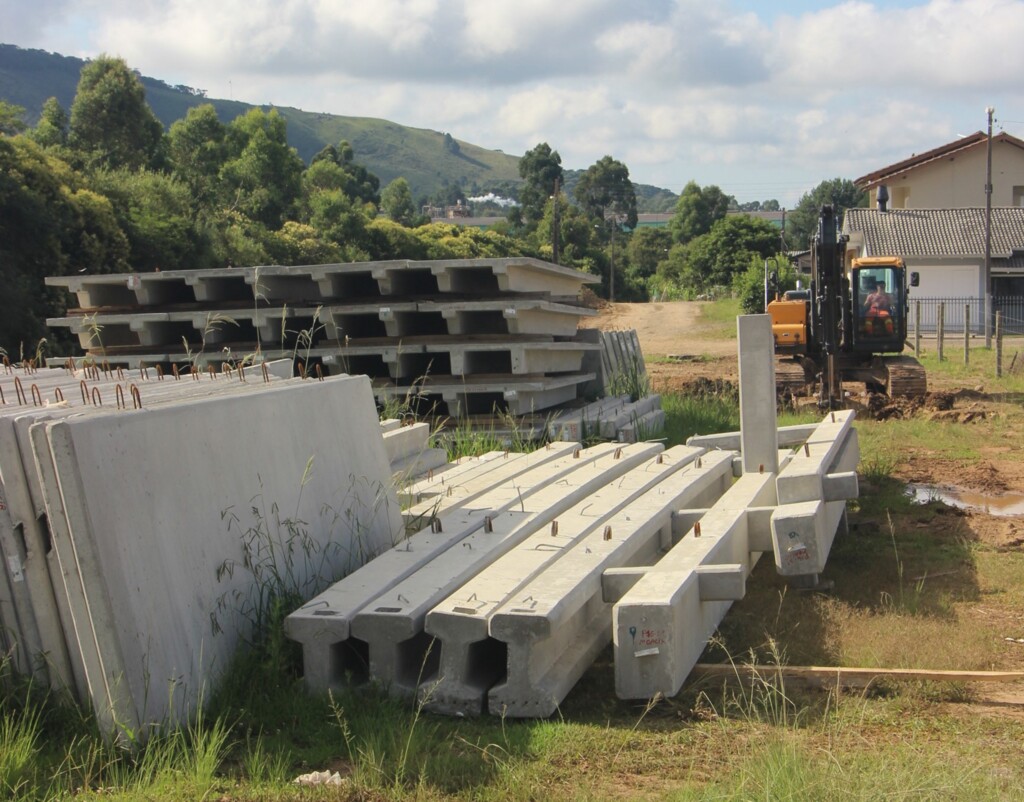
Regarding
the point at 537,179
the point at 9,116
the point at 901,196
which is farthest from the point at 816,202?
the point at 9,116

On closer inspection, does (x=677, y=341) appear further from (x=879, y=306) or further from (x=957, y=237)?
(x=879, y=306)

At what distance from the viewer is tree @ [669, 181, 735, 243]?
92.6 m

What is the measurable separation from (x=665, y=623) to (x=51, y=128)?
41.7m

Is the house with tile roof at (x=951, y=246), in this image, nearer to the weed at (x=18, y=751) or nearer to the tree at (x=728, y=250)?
the tree at (x=728, y=250)

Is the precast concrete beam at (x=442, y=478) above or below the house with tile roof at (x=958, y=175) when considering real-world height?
below

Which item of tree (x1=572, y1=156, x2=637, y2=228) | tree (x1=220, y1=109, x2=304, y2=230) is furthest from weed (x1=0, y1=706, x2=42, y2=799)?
tree (x1=572, y1=156, x2=637, y2=228)

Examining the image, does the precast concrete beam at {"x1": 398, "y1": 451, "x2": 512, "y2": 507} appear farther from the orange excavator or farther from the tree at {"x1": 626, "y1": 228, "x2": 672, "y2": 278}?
the tree at {"x1": 626, "y1": 228, "x2": 672, "y2": 278}

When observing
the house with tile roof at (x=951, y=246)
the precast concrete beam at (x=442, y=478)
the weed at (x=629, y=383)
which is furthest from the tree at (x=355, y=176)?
the precast concrete beam at (x=442, y=478)

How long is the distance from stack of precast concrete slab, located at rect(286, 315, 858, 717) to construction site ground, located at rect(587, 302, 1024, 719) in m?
0.29

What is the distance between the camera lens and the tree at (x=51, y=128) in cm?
3856

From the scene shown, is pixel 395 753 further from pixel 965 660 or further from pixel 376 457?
pixel 965 660

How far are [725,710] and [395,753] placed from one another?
1179 mm

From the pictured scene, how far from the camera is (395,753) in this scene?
3.72 meters

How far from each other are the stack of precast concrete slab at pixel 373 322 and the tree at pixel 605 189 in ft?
295
